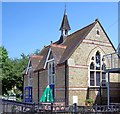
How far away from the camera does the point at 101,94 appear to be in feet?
80.3

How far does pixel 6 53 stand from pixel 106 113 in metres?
44.5

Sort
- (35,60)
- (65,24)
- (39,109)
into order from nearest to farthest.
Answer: (39,109) < (65,24) < (35,60)

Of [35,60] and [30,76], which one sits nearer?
[35,60]

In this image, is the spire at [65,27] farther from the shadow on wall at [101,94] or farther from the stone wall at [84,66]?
the shadow on wall at [101,94]

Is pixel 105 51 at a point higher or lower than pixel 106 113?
higher

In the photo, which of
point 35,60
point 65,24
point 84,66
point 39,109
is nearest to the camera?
point 39,109

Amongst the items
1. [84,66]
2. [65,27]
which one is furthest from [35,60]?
[84,66]

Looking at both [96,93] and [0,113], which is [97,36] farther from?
[0,113]

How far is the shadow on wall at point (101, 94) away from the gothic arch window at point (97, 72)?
2.32 feet

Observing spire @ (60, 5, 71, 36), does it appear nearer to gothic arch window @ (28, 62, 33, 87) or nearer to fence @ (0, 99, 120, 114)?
gothic arch window @ (28, 62, 33, 87)

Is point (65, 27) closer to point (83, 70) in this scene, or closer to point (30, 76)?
point (30, 76)

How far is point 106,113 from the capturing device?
37.3 ft

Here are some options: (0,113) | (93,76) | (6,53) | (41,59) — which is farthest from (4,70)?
(0,113)

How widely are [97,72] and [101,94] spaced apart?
2170mm
